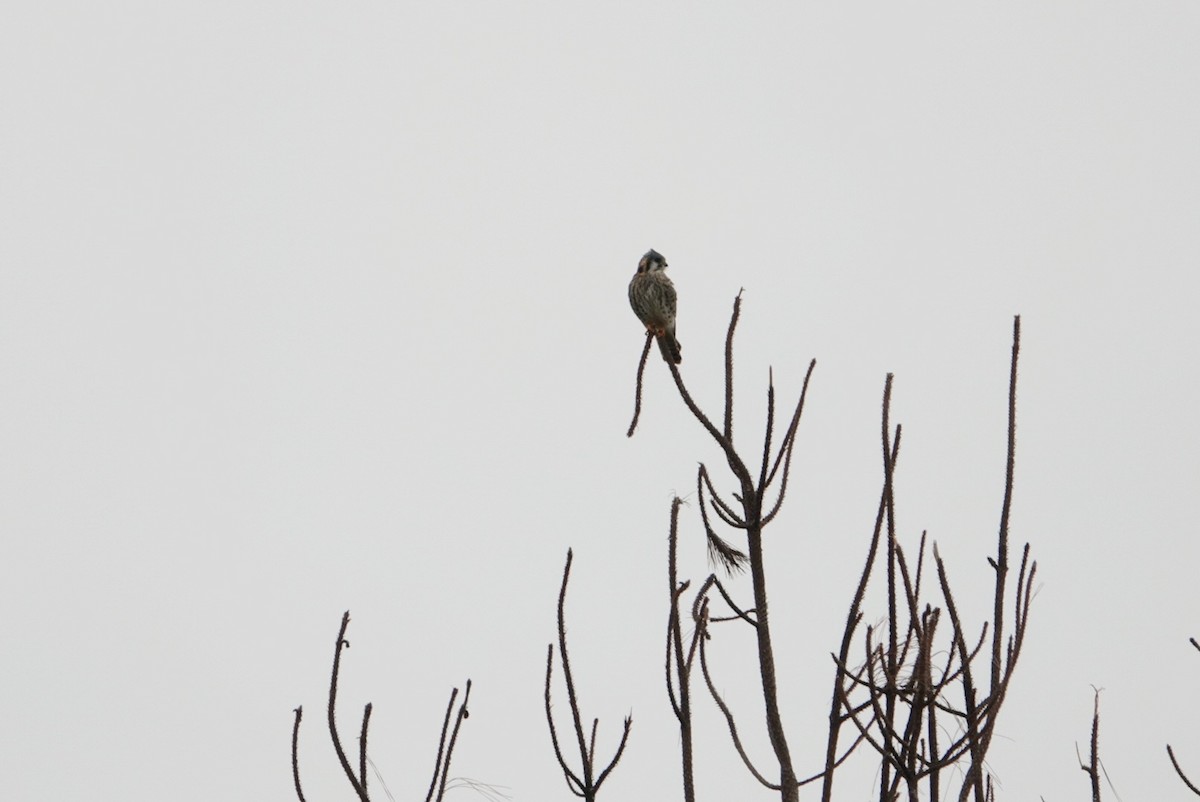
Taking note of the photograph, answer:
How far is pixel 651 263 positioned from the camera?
8000 millimetres

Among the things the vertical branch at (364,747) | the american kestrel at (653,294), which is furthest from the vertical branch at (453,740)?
the american kestrel at (653,294)

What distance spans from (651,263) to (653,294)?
17.5 inches

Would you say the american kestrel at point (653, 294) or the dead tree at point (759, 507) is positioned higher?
the american kestrel at point (653, 294)

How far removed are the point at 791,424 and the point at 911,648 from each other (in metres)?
0.76

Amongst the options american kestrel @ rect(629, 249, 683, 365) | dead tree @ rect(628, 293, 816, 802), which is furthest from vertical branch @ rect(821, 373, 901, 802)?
american kestrel @ rect(629, 249, 683, 365)

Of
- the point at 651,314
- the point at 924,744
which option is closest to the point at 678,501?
the point at 924,744

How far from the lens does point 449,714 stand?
3697mm

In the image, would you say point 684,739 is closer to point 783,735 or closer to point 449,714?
point 783,735

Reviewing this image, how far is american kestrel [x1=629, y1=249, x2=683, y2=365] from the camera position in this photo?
7.61 meters

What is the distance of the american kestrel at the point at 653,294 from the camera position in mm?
7613

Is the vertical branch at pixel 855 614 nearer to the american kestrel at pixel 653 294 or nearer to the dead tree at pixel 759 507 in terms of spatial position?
the dead tree at pixel 759 507

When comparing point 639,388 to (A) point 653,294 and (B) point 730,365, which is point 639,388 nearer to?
(B) point 730,365

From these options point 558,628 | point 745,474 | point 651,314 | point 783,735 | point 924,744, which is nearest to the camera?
point 783,735

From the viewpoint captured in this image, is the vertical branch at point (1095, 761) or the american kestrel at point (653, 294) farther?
the american kestrel at point (653, 294)
